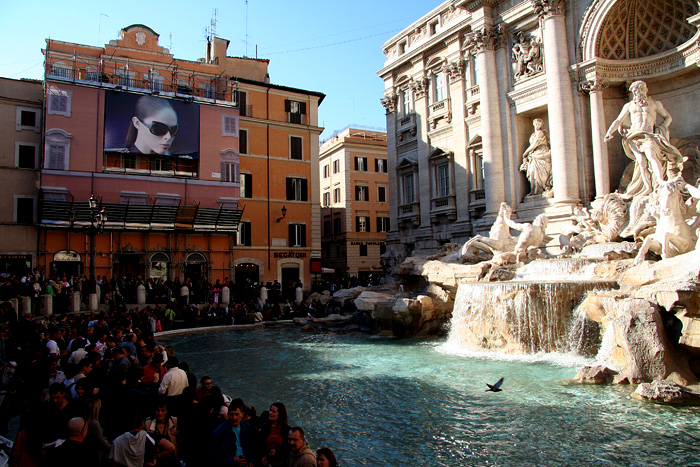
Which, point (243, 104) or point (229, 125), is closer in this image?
point (229, 125)

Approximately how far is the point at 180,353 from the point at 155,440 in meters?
9.33

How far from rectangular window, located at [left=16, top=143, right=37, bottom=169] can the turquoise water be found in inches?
728

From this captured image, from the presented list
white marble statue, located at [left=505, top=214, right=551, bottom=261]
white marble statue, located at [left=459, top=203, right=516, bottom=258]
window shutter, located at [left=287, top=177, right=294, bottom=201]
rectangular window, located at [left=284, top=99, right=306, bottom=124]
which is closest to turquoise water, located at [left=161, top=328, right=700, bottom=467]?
white marble statue, located at [left=505, top=214, right=551, bottom=261]

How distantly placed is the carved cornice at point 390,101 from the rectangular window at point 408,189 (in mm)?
3997

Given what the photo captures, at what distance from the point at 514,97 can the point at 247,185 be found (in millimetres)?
16188

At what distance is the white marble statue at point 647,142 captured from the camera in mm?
15852

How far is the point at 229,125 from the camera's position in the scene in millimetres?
29266

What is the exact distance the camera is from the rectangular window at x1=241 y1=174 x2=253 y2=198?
3059 cm

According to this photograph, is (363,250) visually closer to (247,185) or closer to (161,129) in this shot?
(247,185)

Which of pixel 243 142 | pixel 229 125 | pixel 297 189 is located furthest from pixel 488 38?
pixel 243 142

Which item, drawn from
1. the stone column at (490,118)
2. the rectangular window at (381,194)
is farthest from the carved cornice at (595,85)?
the rectangular window at (381,194)

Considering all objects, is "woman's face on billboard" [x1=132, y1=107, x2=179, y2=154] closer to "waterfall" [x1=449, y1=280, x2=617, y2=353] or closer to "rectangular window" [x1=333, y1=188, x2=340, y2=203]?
"rectangular window" [x1=333, y1=188, x2=340, y2=203]

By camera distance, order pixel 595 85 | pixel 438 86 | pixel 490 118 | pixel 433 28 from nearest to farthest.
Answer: pixel 595 85
pixel 490 118
pixel 438 86
pixel 433 28

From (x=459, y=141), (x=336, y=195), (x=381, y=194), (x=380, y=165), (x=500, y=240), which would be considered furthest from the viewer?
(x=380, y=165)
